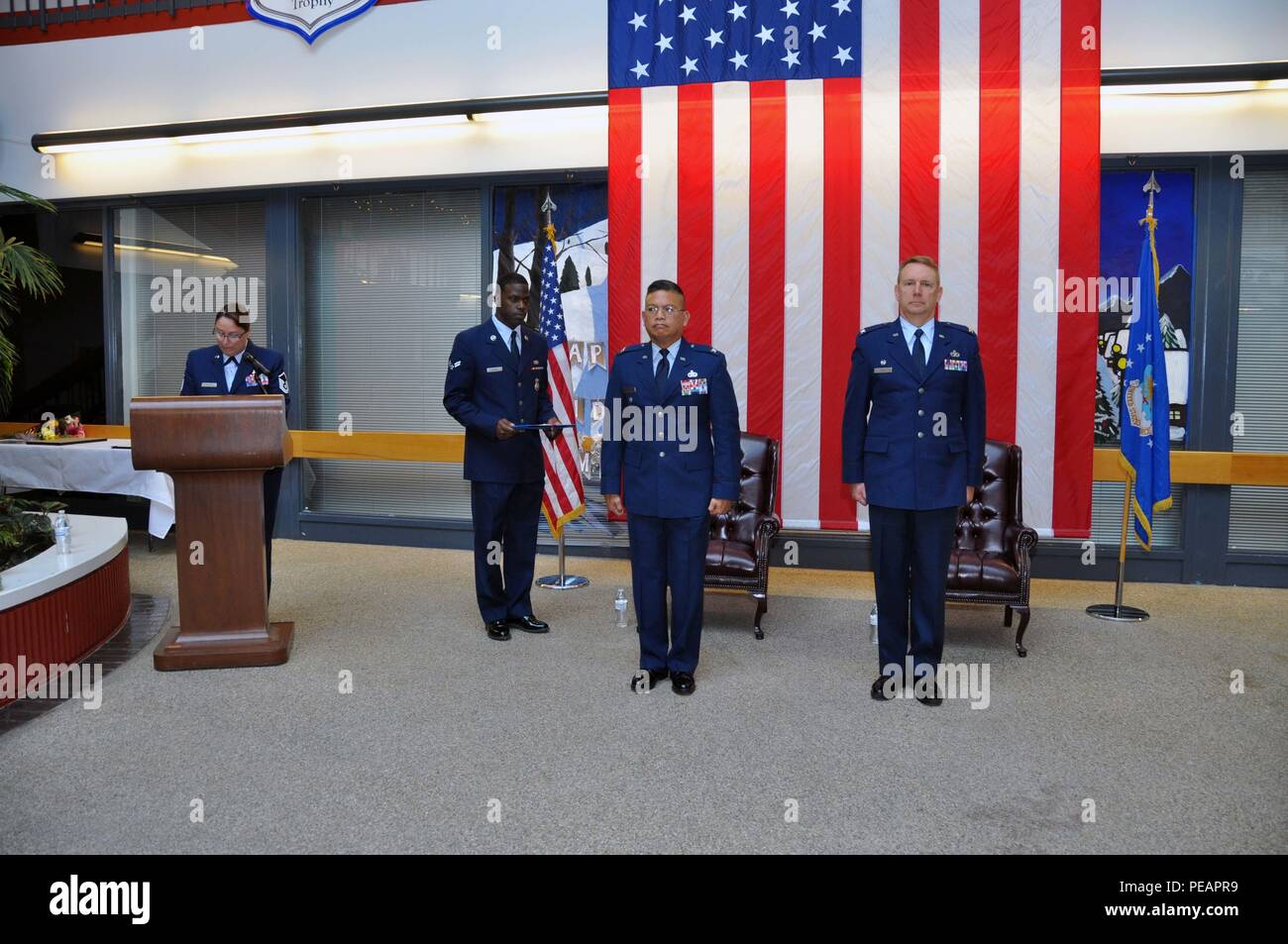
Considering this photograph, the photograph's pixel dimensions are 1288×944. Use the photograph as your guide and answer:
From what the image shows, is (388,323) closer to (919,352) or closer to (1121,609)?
(919,352)

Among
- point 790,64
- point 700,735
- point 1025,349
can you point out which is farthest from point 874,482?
point 790,64

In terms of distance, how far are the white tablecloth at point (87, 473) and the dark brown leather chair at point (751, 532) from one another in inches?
149

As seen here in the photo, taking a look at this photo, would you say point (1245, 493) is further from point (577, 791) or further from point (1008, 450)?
point (577, 791)

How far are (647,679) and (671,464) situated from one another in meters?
0.90

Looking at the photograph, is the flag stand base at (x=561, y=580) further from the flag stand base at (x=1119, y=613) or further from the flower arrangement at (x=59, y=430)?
the flower arrangement at (x=59, y=430)

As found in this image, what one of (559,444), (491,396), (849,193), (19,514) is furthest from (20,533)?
(849,193)

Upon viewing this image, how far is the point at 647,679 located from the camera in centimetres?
369

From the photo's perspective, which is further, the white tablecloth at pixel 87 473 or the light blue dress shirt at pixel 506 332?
the white tablecloth at pixel 87 473

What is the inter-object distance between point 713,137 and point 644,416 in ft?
8.53

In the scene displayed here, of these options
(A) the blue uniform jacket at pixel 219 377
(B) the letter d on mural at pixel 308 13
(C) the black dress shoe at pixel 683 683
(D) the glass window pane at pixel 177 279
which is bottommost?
(C) the black dress shoe at pixel 683 683

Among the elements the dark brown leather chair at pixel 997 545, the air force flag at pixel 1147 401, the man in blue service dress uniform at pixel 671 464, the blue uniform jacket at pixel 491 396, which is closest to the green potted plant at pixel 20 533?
the blue uniform jacket at pixel 491 396

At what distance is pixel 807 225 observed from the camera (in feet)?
17.7

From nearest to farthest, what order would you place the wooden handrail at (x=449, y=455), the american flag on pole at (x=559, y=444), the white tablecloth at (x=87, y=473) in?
the american flag on pole at (x=559, y=444) → the wooden handrail at (x=449, y=455) → the white tablecloth at (x=87, y=473)

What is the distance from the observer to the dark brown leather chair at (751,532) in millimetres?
4589
